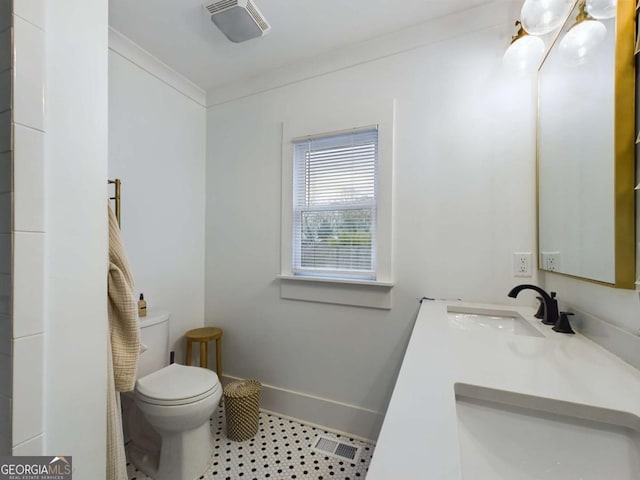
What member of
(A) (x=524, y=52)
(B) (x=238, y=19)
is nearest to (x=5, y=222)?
(B) (x=238, y=19)

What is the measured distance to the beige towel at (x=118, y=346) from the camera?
1.06m

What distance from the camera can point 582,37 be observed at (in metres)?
0.94

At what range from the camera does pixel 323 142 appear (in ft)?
6.00

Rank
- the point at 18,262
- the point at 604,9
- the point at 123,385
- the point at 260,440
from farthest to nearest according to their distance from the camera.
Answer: the point at 260,440 → the point at 123,385 → the point at 604,9 → the point at 18,262

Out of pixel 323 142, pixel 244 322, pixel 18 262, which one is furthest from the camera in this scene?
pixel 244 322

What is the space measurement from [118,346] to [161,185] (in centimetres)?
115

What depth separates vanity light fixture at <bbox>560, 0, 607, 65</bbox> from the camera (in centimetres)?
88

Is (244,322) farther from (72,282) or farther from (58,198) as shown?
(58,198)

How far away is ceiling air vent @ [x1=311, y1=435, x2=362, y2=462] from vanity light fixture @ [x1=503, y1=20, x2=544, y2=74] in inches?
85.9

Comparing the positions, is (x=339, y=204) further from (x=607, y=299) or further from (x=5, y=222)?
(x=5, y=222)

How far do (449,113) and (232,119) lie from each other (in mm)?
1548

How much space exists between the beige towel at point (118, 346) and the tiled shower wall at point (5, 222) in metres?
0.33

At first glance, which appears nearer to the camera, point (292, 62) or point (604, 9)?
point (604, 9)

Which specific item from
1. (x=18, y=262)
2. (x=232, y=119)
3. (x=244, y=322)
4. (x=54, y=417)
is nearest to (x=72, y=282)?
(x=18, y=262)
